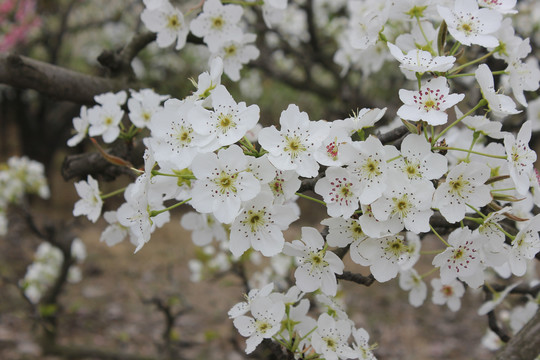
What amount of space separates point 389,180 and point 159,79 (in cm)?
Result: 744

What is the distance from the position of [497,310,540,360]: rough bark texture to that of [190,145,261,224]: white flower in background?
3.29ft

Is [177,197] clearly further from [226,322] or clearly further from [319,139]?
[226,322]

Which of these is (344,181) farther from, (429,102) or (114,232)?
(114,232)

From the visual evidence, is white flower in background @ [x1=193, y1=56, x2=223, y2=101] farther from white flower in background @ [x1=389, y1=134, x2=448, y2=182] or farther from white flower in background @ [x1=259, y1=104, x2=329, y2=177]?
white flower in background @ [x1=389, y1=134, x2=448, y2=182]

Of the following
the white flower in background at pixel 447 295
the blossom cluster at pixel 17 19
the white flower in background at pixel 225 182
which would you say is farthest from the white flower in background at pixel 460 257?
the blossom cluster at pixel 17 19

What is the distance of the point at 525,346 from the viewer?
147 cm

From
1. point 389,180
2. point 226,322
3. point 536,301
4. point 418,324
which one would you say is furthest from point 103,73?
point 418,324

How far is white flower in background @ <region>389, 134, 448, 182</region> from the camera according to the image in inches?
39.0

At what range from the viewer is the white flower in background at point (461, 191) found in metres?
1.00

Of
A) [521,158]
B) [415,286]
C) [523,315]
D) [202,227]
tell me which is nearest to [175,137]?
[202,227]

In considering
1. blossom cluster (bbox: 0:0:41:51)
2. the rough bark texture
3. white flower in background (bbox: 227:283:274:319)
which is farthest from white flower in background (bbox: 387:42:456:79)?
blossom cluster (bbox: 0:0:41:51)

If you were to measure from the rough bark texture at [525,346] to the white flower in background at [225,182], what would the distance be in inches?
39.5

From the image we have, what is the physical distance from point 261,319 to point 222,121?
1.55 feet

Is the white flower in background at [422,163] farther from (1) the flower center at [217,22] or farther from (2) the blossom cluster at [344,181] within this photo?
(1) the flower center at [217,22]
